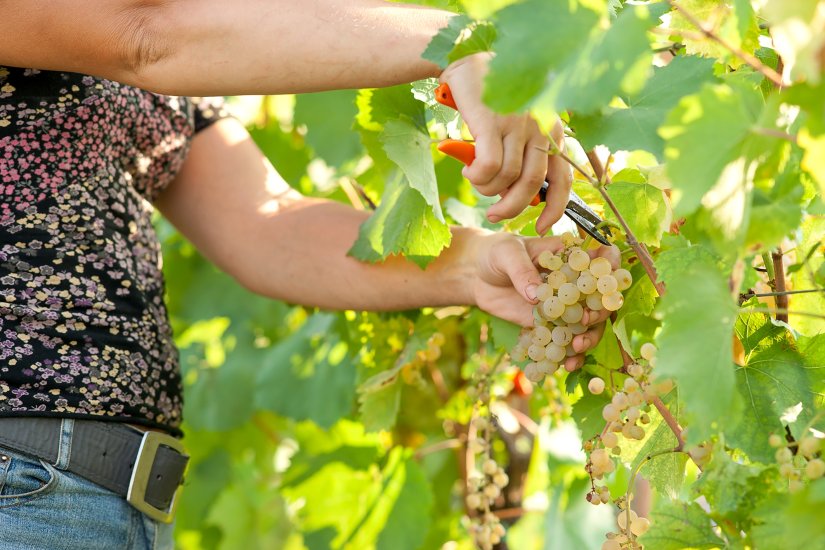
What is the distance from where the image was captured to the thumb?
0.97 meters

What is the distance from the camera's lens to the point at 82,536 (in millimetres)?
982

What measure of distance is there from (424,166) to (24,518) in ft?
1.73

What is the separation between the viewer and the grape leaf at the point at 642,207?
0.92 metres

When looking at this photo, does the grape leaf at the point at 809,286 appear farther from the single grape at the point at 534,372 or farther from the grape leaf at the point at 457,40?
the grape leaf at the point at 457,40

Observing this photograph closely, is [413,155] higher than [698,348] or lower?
lower

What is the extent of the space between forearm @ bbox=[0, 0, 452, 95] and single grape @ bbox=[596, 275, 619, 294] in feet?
0.79

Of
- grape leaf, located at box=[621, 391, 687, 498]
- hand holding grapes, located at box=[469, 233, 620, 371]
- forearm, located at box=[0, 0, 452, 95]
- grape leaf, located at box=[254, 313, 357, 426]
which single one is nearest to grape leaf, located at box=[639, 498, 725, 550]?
grape leaf, located at box=[621, 391, 687, 498]

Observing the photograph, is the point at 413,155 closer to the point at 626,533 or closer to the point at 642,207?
the point at 642,207

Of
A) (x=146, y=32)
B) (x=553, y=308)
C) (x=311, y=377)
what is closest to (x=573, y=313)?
(x=553, y=308)

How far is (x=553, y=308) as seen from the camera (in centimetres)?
91

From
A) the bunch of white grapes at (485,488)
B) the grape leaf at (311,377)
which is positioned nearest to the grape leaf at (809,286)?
the bunch of white grapes at (485,488)

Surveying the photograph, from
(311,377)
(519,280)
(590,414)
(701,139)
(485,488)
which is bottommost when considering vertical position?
(311,377)

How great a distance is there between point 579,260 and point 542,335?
0.10 metres

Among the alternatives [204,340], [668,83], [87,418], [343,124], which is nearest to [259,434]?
[204,340]
